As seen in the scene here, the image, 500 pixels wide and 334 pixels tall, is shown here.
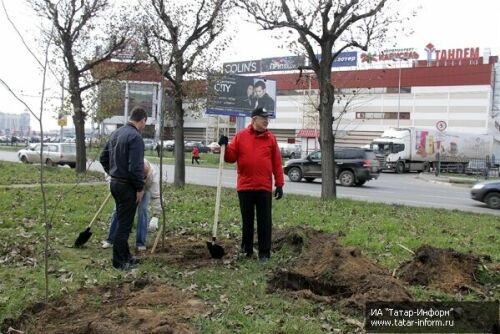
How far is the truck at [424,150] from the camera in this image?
140 ft

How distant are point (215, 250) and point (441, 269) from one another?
257 cm

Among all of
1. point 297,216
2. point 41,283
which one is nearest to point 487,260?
point 297,216

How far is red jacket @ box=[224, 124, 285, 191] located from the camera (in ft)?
21.5

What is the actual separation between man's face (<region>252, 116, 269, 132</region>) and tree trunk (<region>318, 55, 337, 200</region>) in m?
7.58

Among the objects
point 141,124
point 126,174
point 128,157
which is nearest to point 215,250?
point 126,174

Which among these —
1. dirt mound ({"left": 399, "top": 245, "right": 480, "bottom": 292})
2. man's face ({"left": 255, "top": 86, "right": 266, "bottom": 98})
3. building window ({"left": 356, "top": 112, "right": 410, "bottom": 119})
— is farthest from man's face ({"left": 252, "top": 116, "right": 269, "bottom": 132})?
building window ({"left": 356, "top": 112, "right": 410, "bottom": 119})

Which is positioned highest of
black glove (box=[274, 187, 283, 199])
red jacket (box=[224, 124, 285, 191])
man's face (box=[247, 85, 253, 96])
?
man's face (box=[247, 85, 253, 96])

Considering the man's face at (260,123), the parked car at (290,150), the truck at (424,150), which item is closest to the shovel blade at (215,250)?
the man's face at (260,123)

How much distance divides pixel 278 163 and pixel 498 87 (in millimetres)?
Result: 72272

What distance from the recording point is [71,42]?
21.7 meters

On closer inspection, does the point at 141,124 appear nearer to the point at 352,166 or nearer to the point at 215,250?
the point at 215,250

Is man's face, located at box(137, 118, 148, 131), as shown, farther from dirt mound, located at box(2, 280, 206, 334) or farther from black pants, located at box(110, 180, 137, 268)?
dirt mound, located at box(2, 280, 206, 334)

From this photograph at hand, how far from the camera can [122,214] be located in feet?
19.9

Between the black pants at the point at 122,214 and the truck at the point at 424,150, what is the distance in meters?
36.4
